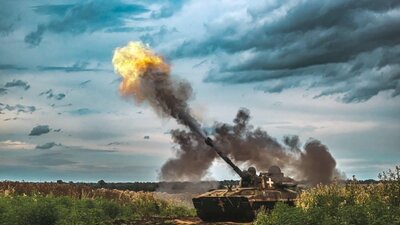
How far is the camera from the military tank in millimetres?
32094

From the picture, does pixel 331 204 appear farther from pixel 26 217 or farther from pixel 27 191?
pixel 27 191

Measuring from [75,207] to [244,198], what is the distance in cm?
921

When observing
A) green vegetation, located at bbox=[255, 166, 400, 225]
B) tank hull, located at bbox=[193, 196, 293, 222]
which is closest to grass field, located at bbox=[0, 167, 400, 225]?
green vegetation, located at bbox=[255, 166, 400, 225]

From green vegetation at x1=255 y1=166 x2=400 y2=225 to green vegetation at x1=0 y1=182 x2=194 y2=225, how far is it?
29.1 ft

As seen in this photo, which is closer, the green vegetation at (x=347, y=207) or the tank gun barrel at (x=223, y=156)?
the green vegetation at (x=347, y=207)

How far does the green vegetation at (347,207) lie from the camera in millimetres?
17812

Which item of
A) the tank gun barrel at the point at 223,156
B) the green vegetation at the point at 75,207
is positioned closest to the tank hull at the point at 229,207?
the tank gun barrel at the point at 223,156

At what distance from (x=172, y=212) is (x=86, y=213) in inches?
587

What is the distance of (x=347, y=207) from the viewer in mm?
19469

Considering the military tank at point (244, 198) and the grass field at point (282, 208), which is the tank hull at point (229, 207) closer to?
the military tank at point (244, 198)

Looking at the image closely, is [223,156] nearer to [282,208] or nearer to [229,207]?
[229,207]

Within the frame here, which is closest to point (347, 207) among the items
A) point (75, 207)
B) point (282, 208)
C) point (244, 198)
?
point (282, 208)

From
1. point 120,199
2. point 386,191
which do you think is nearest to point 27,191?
point 120,199

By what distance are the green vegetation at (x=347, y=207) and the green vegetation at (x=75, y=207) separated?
888cm
